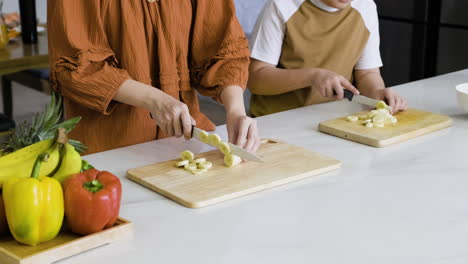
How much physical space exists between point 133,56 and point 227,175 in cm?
46

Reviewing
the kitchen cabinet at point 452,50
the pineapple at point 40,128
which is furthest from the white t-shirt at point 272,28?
the kitchen cabinet at point 452,50

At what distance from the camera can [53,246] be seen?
105cm

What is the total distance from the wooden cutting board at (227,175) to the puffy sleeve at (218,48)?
0.27 meters

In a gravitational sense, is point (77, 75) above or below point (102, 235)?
above

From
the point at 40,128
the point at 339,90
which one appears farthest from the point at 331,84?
the point at 40,128

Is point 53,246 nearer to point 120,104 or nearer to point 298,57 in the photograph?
point 120,104

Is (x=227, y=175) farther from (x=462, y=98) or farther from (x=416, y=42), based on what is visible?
(x=416, y=42)

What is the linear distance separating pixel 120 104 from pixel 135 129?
82 mm

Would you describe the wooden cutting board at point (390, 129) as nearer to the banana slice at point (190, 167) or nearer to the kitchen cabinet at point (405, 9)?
the banana slice at point (190, 167)

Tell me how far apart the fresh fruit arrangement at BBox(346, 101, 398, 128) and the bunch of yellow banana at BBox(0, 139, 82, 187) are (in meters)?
0.90

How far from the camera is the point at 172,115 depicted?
1.47m

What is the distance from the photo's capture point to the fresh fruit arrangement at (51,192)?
102cm

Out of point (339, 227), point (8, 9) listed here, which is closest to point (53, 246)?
point (339, 227)

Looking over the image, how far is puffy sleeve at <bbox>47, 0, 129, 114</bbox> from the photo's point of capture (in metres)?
1.55
